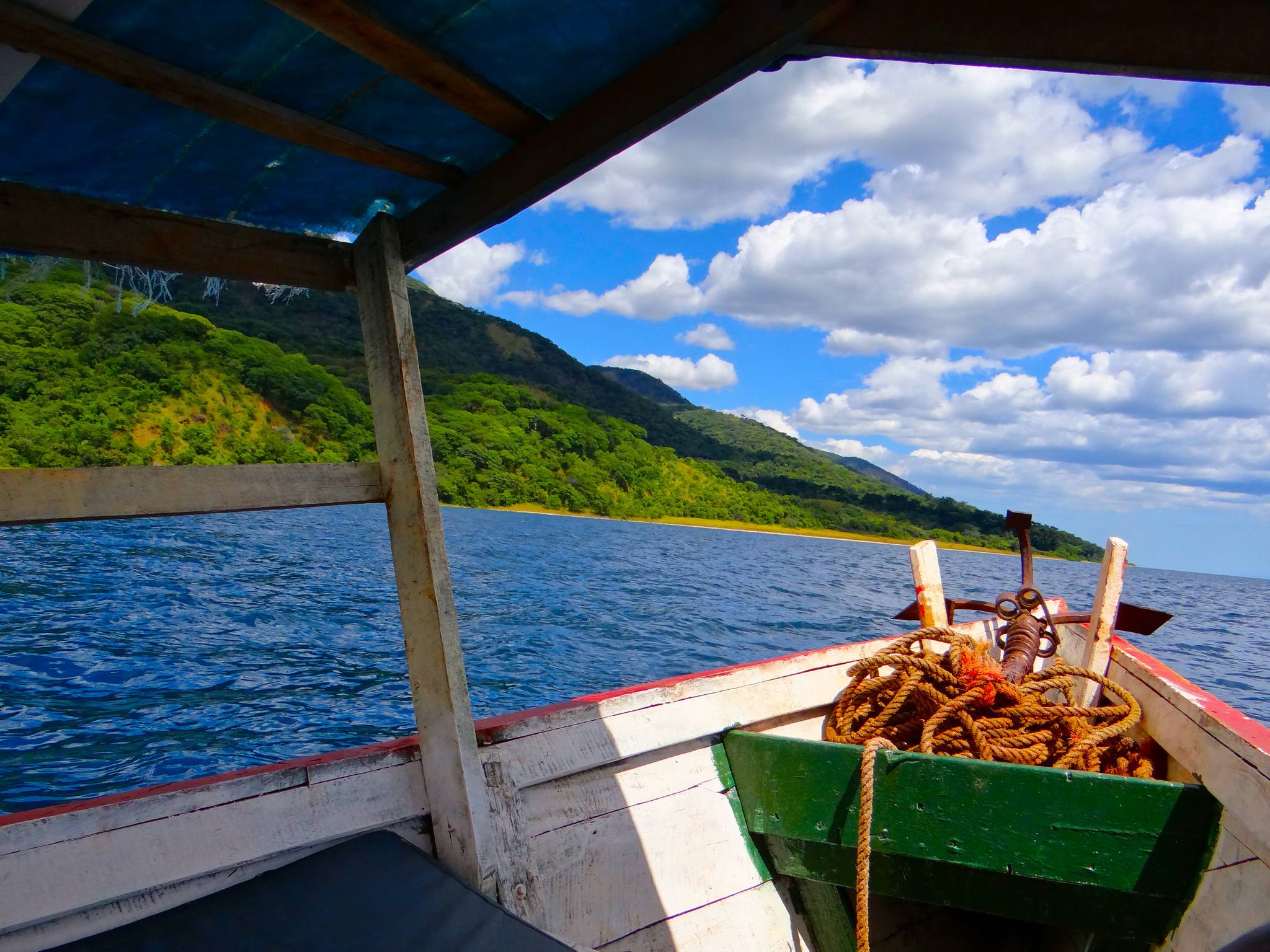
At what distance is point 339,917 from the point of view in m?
1.39

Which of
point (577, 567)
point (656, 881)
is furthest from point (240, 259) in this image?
point (577, 567)

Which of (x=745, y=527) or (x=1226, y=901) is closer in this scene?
(x=1226, y=901)

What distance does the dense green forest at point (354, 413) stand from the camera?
3344 centimetres

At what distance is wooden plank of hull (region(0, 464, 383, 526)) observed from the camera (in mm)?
1366

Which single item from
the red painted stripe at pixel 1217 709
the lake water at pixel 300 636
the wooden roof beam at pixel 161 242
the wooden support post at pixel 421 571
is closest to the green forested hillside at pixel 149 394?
the lake water at pixel 300 636

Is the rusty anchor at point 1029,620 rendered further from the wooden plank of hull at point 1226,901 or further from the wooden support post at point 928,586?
the wooden plank of hull at point 1226,901

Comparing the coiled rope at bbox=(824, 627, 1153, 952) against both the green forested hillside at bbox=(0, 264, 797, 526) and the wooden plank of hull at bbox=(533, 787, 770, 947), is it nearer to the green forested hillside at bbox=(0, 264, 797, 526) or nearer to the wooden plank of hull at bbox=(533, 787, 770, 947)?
the wooden plank of hull at bbox=(533, 787, 770, 947)

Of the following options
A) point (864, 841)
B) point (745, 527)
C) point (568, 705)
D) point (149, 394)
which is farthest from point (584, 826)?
point (745, 527)

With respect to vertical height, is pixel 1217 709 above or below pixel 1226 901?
above

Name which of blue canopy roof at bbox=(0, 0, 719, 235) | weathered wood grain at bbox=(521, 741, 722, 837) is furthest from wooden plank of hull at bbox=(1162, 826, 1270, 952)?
blue canopy roof at bbox=(0, 0, 719, 235)

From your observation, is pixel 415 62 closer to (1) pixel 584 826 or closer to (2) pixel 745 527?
(1) pixel 584 826

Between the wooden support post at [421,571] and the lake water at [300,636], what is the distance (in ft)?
13.0

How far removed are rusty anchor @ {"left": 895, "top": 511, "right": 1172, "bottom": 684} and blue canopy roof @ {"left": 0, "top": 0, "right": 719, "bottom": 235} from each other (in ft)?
8.76

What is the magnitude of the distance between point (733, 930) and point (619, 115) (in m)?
2.11
